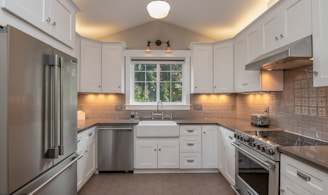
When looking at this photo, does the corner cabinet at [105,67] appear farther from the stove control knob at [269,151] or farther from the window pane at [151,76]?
the stove control knob at [269,151]

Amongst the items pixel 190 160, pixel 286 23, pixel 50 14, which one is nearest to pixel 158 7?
pixel 50 14

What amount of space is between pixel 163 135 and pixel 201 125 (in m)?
0.67

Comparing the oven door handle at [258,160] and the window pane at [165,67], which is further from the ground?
the window pane at [165,67]

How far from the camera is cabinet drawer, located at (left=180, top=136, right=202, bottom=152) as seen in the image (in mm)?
3527

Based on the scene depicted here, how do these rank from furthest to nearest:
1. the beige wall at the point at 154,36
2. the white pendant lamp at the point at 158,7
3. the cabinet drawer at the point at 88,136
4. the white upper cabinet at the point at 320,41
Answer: the beige wall at the point at 154,36 → the cabinet drawer at the point at 88,136 → the white pendant lamp at the point at 158,7 → the white upper cabinet at the point at 320,41

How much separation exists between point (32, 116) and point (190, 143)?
2.65m

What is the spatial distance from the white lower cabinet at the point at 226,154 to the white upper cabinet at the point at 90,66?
2277mm

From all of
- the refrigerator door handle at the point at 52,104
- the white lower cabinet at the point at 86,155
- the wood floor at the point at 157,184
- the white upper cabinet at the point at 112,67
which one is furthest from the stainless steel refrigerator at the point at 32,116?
the white upper cabinet at the point at 112,67

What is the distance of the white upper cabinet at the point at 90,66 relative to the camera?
358 cm

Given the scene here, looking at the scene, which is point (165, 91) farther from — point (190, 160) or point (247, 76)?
point (247, 76)

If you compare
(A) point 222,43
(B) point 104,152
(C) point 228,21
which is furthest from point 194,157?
(C) point 228,21

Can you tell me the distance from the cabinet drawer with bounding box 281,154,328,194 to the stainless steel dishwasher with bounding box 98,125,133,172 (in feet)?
7.84

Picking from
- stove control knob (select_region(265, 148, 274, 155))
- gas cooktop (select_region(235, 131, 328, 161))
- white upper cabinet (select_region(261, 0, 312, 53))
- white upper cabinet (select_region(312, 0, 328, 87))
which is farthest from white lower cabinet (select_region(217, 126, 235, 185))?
white upper cabinet (select_region(312, 0, 328, 87))

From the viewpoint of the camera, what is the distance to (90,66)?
368 centimetres
